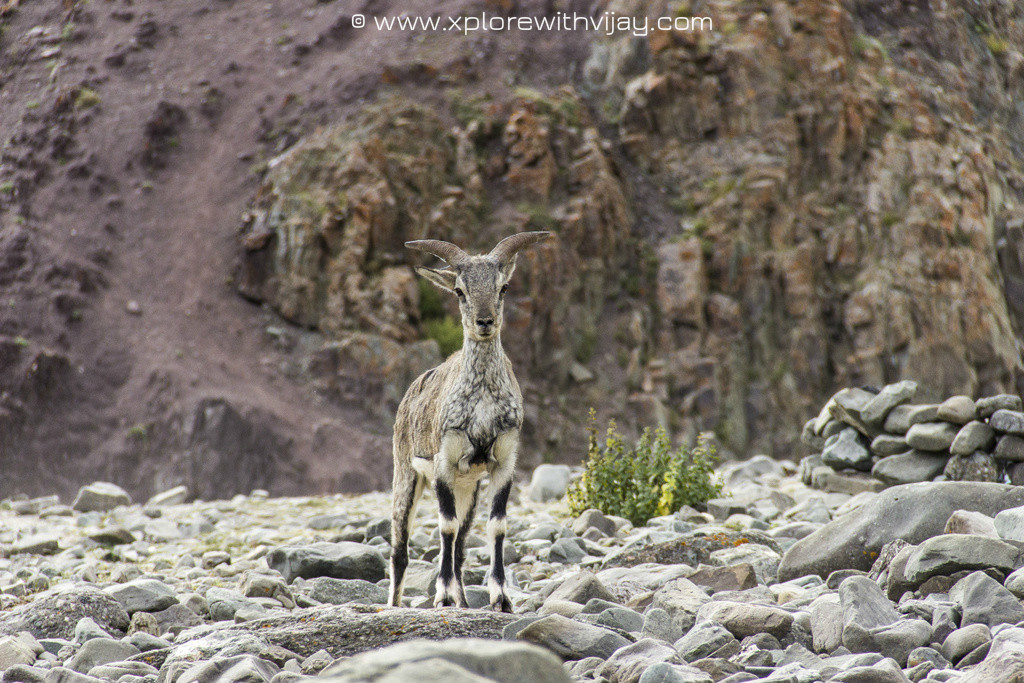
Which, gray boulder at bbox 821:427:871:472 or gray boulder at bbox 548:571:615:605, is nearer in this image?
gray boulder at bbox 548:571:615:605

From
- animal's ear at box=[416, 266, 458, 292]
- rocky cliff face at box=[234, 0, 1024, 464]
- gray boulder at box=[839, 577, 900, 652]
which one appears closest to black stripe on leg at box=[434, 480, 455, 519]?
animal's ear at box=[416, 266, 458, 292]

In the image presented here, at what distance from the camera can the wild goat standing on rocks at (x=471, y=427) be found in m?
6.46

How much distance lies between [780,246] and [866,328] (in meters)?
3.74

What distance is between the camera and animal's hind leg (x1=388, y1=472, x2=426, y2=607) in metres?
7.16

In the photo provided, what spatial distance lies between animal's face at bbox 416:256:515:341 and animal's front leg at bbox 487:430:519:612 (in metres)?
0.84

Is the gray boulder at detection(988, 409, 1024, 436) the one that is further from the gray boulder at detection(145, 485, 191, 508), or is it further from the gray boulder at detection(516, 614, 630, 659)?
the gray boulder at detection(145, 485, 191, 508)

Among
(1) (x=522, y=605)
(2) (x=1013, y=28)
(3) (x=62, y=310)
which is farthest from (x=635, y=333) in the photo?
(2) (x=1013, y=28)

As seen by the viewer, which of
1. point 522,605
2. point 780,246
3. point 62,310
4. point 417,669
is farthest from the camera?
point 780,246

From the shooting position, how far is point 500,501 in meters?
6.48

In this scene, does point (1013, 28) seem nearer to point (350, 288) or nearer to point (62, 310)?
point (350, 288)

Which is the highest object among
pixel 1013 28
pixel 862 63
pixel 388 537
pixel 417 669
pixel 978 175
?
pixel 1013 28

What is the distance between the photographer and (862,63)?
98.7 feet

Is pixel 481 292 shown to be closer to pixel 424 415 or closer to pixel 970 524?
pixel 424 415

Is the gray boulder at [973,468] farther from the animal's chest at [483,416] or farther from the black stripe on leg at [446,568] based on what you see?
the black stripe on leg at [446,568]
